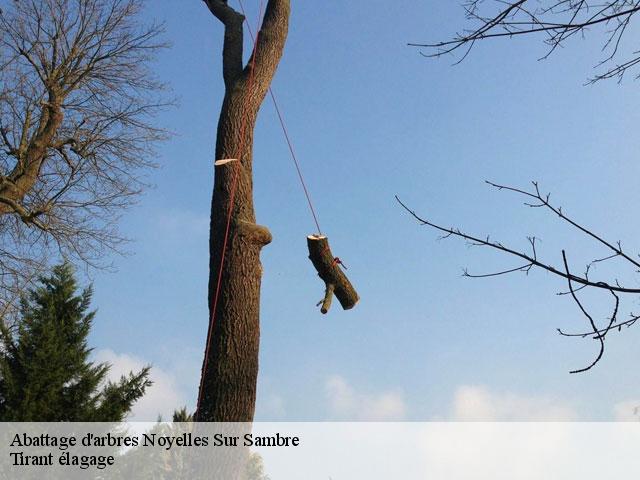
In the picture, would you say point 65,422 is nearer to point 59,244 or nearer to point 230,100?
point 59,244

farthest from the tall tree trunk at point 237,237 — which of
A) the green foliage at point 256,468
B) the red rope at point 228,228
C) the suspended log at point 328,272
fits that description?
the green foliage at point 256,468

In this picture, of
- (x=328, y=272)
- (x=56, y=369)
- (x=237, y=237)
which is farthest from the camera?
A: (x=56, y=369)

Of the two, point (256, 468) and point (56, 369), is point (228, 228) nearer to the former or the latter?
point (56, 369)

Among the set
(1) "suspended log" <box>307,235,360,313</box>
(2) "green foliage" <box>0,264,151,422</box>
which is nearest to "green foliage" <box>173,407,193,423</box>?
(2) "green foliage" <box>0,264,151,422</box>

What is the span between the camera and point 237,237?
386 cm

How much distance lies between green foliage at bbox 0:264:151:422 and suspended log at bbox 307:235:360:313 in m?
5.57

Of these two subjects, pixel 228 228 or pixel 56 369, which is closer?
pixel 228 228

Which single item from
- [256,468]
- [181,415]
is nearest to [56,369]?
[181,415]

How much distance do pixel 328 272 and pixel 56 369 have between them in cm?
600

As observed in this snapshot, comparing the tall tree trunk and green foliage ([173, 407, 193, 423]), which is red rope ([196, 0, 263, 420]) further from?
green foliage ([173, 407, 193, 423])

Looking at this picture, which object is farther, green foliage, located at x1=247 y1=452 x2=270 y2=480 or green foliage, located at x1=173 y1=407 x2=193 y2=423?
green foliage, located at x1=247 y1=452 x2=270 y2=480

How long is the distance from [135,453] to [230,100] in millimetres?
7286

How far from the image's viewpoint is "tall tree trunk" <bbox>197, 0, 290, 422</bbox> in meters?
3.50

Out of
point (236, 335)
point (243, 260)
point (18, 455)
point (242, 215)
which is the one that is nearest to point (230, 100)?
point (242, 215)
